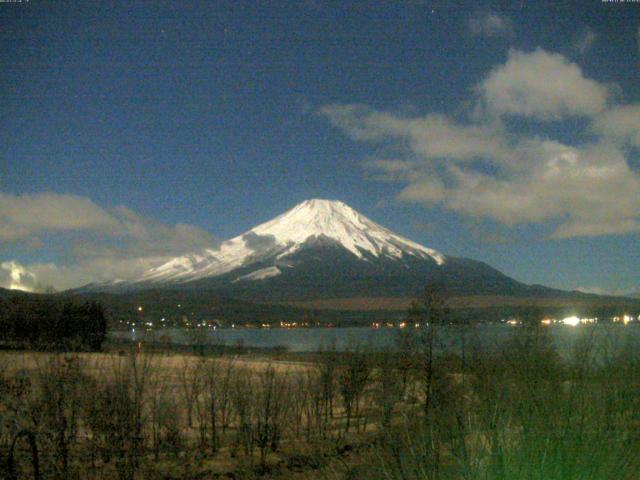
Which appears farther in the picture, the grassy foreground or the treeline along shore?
the treeline along shore

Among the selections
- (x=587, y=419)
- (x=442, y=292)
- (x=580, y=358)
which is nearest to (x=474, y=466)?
(x=587, y=419)

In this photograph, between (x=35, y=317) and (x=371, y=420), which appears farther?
(x=35, y=317)

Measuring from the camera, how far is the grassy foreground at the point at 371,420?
4.05 meters

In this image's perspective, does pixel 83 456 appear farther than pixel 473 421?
Yes

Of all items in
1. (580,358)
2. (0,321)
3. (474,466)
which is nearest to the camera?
(474,466)

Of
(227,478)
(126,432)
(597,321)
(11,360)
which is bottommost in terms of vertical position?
(227,478)

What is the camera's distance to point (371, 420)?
1881 centimetres

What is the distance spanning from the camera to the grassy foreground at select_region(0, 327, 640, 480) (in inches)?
159

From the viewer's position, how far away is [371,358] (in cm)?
2062

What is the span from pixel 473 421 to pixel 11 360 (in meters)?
11.7

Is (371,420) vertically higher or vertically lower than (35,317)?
lower

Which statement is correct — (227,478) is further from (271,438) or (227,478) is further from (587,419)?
(587,419)

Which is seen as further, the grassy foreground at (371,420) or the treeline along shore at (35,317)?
the treeline along shore at (35,317)

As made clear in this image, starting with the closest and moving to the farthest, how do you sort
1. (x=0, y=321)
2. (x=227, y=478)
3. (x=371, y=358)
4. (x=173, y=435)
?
(x=227, y=478) → (x=173, y=435) → (x=371, y=358) → (x=0, y=321)
